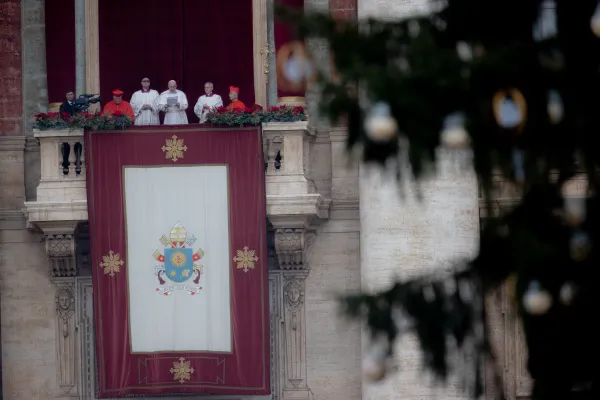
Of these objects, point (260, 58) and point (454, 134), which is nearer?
point (454, 134)

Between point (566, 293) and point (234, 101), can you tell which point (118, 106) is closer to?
point (234, 101)

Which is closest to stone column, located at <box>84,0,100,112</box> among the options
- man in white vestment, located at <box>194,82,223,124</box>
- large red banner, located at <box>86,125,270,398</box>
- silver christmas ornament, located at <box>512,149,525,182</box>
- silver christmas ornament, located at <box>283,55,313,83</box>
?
large red banner, located at <box>86,125,270,398</box>

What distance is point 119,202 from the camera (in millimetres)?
22578

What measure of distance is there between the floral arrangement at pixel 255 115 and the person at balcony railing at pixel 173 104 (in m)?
0.78

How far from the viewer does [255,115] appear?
73.3 feet

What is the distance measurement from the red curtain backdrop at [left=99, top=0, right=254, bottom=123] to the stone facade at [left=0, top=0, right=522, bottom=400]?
0.84ft

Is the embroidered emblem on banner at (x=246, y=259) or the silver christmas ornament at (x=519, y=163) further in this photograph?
the embroidered emblem on banner at (x=246, y=259)

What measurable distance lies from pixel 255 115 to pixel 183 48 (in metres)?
2.01

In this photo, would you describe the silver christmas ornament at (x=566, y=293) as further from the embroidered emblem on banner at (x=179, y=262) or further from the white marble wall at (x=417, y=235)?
the embroidered emblem on banner at (x=179, y=262)

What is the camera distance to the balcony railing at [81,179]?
890 inches

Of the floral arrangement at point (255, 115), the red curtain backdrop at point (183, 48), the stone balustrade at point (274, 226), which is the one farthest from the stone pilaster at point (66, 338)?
the floral arrangement at point (255, 115)

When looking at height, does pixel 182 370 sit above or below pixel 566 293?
below

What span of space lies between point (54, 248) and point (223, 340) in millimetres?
2490

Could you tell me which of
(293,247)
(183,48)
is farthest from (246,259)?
(183,48)
